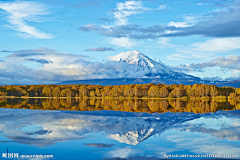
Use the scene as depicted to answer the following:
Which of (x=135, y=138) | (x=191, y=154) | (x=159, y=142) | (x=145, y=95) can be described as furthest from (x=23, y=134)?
(x=145, y=95)

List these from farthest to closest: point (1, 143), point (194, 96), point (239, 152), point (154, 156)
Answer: point (194, 96) → point (1, 143) → point (239, 152) → point (154, 156)

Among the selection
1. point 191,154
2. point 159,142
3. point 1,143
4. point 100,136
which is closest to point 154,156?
point 191,154

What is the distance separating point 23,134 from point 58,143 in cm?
619

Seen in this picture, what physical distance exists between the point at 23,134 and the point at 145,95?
570 feet

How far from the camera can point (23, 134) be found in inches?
1075

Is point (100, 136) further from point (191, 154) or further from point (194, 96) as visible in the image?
point (194, 96)

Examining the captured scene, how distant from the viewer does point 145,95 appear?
19825cm

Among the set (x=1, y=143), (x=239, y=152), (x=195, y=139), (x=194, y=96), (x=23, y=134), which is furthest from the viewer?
(x=194, y=96)

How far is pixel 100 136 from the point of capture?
88.0 ft

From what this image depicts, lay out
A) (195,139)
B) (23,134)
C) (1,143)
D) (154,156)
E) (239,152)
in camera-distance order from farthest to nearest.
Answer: (23,134), (195,139), (1,143), (239,152), (154,156)

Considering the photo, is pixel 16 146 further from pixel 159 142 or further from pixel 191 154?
pixel 191 154

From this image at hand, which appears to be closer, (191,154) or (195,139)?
(191,154)

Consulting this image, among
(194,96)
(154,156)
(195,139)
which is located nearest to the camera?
(154,156)

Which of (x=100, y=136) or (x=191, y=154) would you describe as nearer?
(x=191, y=154)
